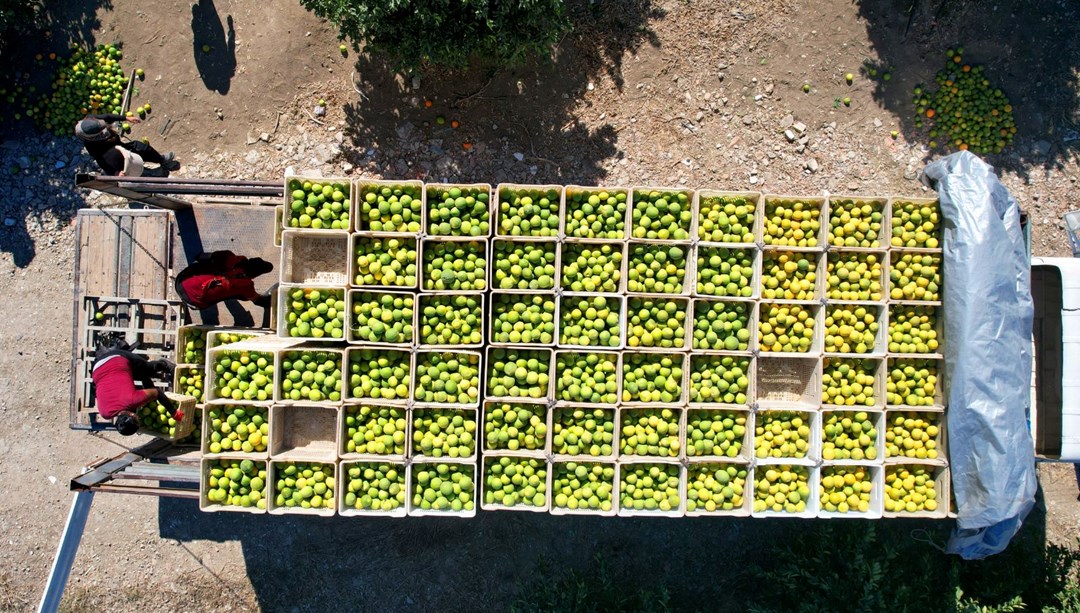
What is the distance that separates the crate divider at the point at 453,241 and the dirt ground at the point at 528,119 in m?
2.19

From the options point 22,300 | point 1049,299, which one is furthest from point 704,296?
point 22,300

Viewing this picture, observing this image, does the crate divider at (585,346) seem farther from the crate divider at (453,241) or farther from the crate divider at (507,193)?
the crate divider at (453,241)

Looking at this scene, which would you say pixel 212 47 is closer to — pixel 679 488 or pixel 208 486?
pixel 208 486

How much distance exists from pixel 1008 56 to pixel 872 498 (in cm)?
643

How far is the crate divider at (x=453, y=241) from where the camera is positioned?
5.61 metres

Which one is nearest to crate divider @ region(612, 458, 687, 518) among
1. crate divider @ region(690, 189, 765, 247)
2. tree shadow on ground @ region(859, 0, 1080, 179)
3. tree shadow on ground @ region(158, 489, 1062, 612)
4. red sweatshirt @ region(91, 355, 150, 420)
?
tree shadow on ground @ region(158, 489, 1062, 612)

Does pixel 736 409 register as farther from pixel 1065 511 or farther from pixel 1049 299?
pixel 1065 511

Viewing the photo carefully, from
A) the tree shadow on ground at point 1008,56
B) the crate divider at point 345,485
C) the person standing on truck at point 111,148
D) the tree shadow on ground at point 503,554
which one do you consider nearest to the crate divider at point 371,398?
the crate divider at point 345,485

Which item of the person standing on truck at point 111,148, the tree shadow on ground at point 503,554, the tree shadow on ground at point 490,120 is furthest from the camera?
the tree shadow on ground at point 490,120

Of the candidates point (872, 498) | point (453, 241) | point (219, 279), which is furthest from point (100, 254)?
point (872, 498)

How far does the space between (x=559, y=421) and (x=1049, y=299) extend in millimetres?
5659

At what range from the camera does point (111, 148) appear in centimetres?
670

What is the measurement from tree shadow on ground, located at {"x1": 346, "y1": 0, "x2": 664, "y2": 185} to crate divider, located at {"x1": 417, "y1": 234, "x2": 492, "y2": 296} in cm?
217

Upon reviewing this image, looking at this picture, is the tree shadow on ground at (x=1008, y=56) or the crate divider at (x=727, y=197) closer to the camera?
the crate divider at (x=727, y=197)
